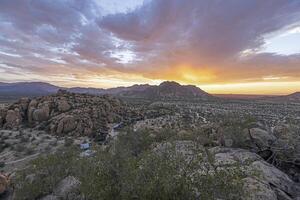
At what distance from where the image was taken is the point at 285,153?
75.3 feet

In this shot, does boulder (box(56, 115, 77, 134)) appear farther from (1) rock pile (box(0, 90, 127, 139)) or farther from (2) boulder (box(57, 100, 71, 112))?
(2) boulder (box(57, 100, 71, 112))

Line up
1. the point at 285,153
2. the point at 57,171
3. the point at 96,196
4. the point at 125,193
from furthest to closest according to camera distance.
Answer: the point at 285,153
the point at 57,171
the point at 96,196
the point at 125,193

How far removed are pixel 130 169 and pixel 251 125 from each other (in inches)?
701

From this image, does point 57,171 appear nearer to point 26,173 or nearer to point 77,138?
point 26,173

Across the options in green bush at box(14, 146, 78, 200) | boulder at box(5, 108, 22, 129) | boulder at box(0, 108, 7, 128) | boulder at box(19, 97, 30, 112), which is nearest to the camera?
green bush at box(14, 146, 78, 200)

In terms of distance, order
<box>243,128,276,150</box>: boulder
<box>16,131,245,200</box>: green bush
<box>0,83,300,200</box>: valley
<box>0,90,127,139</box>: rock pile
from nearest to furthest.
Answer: <box>16,131,245,200</box>: green bush < <box>0,83,300,200</box>: valley < <box>243,128,276,150</box>: boulder < <box>0,90,127,139</box>: rock pile

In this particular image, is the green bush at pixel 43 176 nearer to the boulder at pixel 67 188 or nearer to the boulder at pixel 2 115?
the boulder at pixel 67 188

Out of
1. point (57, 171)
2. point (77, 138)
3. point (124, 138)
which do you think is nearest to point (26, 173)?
point (57, 171)

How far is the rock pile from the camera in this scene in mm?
52594

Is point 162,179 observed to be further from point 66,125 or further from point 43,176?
point 66,125

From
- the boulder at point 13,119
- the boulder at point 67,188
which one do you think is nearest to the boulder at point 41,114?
the boulder at point 13,119

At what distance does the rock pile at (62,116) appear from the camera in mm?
52594

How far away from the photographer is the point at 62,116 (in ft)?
181

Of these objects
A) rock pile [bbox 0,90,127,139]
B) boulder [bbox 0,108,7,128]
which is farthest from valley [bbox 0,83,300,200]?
boulder [bbox 0,108,7,128]
